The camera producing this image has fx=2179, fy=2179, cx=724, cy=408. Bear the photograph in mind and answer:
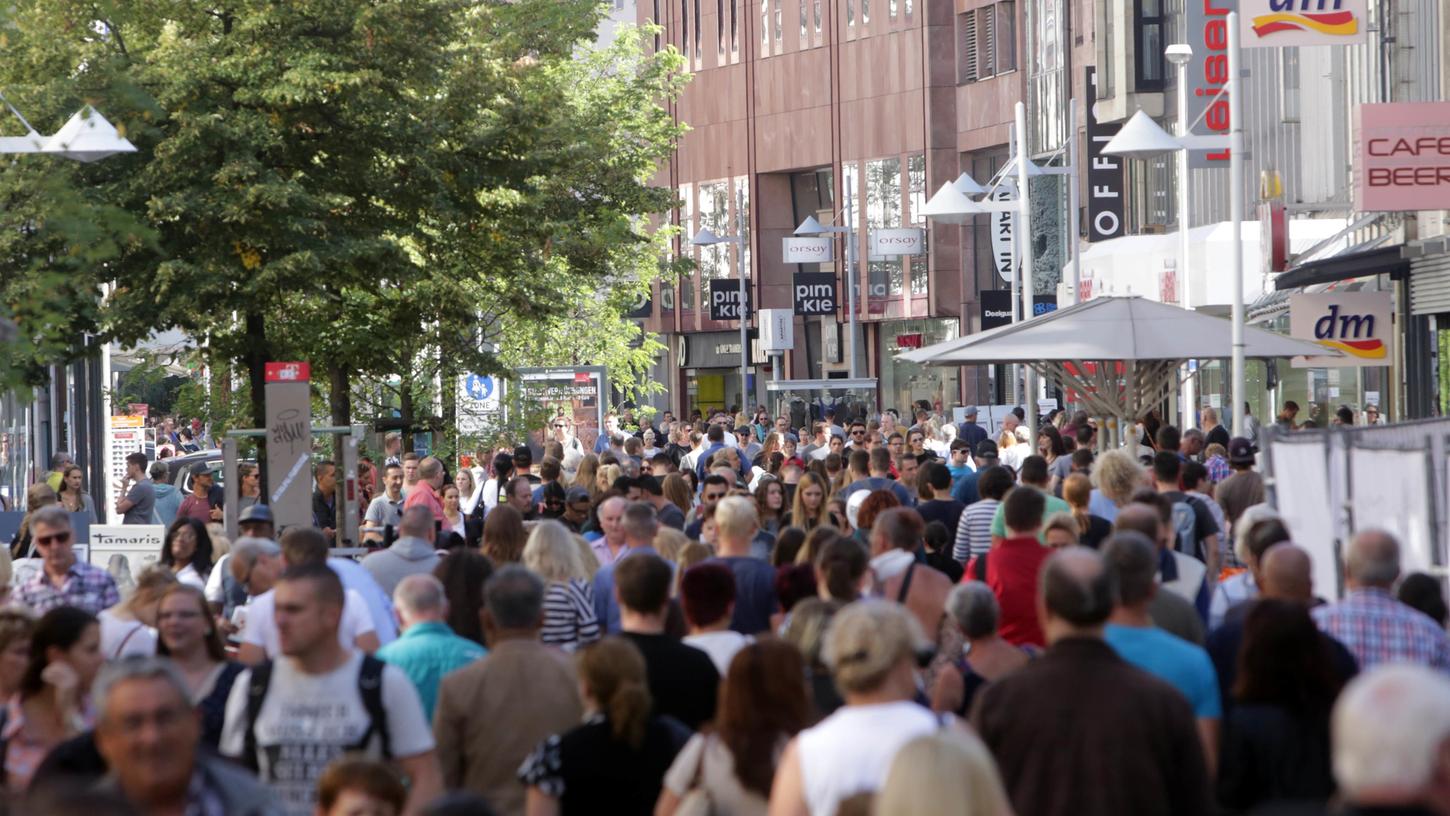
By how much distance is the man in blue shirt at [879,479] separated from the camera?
1575 centimetres

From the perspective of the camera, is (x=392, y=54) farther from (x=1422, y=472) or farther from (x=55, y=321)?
(x=1422, y=472)

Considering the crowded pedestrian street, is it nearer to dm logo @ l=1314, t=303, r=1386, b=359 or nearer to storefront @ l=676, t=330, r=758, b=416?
dm logo @ l=1314, t=303, r=1386, b=359

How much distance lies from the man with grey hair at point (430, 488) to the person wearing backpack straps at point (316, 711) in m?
9.86

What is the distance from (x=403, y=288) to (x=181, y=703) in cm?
2043

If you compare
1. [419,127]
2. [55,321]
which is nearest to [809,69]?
[419,127]

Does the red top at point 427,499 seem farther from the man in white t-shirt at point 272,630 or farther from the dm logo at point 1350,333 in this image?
the dm logo at point 1350,333

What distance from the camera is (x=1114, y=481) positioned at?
496 inches

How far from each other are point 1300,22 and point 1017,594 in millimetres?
14327

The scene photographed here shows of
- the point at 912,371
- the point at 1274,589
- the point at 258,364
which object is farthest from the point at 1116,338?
the point at 912,371

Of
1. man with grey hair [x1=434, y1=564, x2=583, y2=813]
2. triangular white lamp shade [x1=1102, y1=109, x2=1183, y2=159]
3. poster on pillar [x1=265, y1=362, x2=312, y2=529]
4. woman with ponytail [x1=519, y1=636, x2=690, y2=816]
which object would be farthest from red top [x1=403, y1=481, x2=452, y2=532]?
woman with ponytail [x1=519, y1=636, x2=690, y2=816]

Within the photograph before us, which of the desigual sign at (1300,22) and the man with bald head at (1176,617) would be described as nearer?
the man with bald head at (1176,617)

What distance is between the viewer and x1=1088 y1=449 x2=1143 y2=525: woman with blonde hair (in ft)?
41.3

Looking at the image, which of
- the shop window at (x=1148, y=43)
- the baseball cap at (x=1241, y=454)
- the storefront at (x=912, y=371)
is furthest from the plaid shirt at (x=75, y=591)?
the storefront at (x=912, y=371)

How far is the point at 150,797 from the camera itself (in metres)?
5.11
